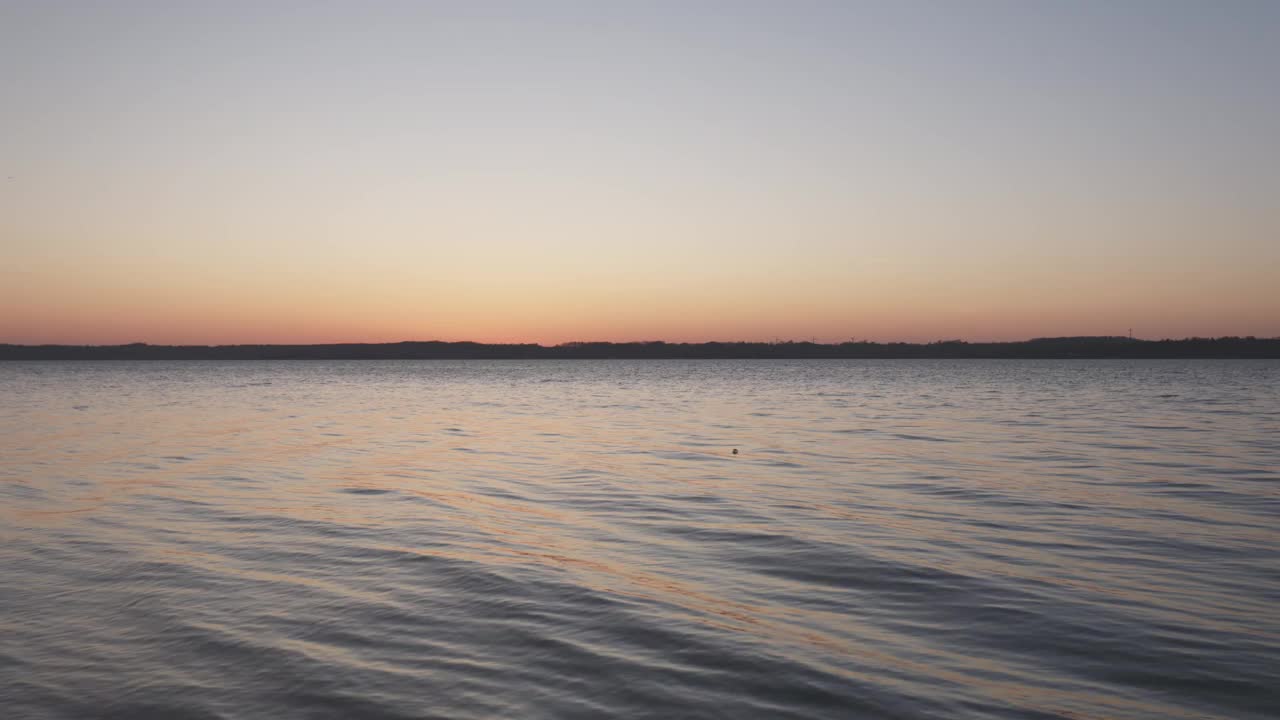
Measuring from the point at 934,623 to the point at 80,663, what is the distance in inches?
307

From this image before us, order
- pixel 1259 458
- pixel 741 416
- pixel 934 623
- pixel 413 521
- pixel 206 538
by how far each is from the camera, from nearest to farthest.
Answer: pixel 934 623 < pixel 206 538 < pixel 413 521 < pixel 1259 458 < pixel 741 416

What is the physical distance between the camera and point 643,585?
34.3ft

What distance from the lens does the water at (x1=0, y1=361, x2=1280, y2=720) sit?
707cm

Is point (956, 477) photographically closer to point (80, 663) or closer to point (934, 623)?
point (934, 623)

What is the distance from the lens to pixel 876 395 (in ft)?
200

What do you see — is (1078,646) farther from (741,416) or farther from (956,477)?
(741,416)

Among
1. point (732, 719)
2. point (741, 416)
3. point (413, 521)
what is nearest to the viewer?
point (732, 719)

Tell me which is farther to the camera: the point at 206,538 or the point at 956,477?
the point at 956,477

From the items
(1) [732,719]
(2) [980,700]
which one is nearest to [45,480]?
(1) [732,719]

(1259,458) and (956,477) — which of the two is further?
(1259,458)

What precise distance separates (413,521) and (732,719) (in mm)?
9289

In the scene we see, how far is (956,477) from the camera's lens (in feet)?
65.2

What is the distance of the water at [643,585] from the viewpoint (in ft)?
23.2

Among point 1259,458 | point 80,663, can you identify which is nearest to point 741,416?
point 1259,458
